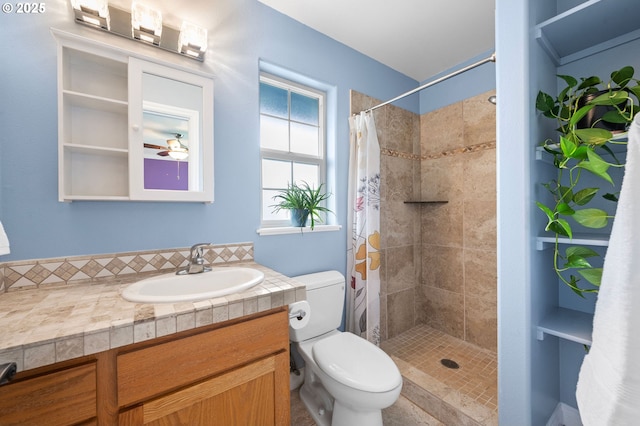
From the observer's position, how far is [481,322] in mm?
2129

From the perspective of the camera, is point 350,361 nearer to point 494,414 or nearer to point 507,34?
point 494,414

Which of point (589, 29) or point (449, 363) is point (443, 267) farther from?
point (589, 29)

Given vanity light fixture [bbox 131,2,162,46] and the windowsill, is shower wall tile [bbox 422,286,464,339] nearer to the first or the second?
the windowsill

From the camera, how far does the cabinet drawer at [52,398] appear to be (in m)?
0.62

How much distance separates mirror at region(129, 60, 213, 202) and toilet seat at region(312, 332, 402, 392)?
3.49 ft

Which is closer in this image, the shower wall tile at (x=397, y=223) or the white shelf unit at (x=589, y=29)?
the white shelf unit at (x=589, y=29)

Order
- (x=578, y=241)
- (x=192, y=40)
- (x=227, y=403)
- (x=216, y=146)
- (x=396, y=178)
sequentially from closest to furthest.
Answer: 1. (x=227, y=403)
2. (x=578, y=241)
3. (x=192, y=40)
4. (x=216, y=146)
5. (x=396, y=178)

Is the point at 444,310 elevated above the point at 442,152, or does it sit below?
below

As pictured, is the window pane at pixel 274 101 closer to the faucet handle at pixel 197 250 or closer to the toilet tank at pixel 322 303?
the faucet handle at pixel 197 250

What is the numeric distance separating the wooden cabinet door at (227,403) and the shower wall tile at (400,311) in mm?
1459

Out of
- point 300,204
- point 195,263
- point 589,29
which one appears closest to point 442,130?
point 589,29

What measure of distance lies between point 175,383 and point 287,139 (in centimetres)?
159

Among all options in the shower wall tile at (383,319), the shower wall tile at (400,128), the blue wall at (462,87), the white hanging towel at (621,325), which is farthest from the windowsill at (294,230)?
the blue wall at (462,87)

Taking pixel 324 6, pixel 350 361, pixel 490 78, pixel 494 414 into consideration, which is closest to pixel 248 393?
pixel 350 361
